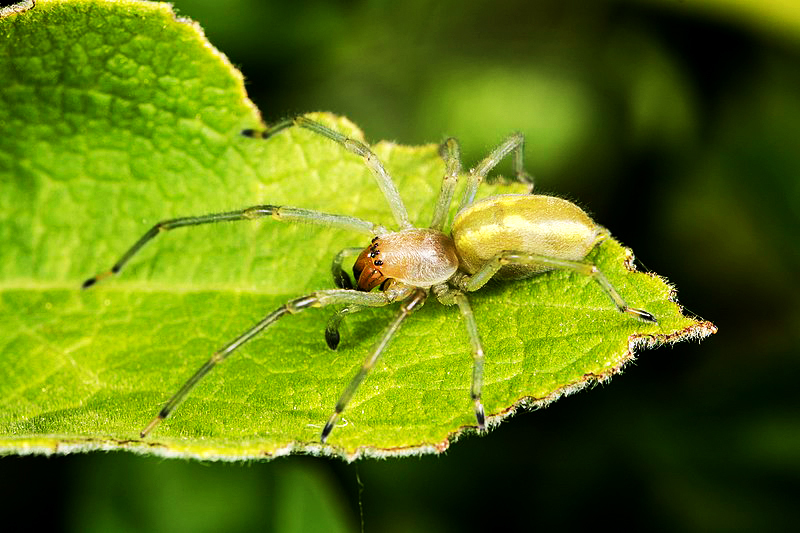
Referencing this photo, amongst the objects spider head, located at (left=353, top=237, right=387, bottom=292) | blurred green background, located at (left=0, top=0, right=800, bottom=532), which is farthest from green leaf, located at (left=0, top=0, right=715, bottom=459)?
blurred green background, located at (left=0, top=0, right=800, bottom=532)

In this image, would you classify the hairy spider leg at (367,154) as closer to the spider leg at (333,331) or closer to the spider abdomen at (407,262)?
the spider abdomen at (407,262)

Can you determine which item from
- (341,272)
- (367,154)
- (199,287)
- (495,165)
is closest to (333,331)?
(341,272)

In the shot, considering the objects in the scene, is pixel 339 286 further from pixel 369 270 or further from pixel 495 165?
pixel 495 165

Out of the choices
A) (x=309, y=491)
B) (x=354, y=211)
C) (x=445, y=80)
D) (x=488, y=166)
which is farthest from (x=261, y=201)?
(x=445, y=80)

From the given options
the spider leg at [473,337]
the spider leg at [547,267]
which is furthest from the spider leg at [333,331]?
the spider leg at [547,267]

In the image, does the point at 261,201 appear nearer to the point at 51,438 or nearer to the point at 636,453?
the point at 51,438

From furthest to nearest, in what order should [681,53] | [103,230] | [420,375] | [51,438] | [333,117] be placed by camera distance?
[681,53]
[333,117]
[103,230]
[420,375]
[51,438]

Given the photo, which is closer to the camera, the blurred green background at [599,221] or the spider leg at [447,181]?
the spider leg at [447,181]
